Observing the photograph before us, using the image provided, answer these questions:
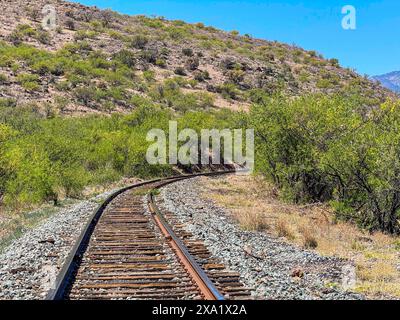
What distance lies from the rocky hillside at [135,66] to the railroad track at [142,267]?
29.3 m

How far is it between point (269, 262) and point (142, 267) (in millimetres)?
2783

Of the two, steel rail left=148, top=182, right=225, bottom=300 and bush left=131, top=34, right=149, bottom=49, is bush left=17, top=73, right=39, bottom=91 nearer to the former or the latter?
bush left=131, top=34, right=149, bottom=49

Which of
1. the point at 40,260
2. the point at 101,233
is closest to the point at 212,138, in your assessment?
the point at 101,233

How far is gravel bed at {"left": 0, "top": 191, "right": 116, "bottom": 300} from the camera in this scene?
776cm

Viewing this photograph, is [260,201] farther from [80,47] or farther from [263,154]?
[80,47]

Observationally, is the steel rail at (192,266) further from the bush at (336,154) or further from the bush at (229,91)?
the bush at (229,91)

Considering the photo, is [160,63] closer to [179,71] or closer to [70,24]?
[179,71]

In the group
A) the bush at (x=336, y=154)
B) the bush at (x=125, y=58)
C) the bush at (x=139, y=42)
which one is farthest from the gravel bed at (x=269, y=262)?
the bush at (x=139, y=42)

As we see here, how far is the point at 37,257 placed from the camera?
980 cm

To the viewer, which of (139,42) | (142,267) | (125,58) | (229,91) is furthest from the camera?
(139,42)

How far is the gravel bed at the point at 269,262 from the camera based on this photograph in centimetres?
802

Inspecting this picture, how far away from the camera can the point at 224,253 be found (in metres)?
10.5

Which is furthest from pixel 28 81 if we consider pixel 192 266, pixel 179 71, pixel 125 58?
pixel 192 266

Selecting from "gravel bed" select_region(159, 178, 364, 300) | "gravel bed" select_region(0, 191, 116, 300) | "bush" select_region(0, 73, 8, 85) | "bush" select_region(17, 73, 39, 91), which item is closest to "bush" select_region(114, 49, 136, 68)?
"bush" select_region(17, 73, 39, 91)
